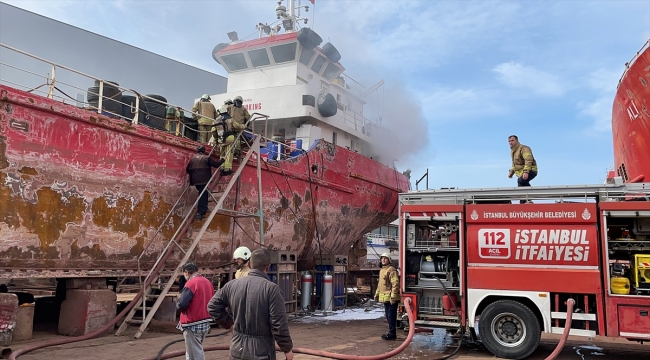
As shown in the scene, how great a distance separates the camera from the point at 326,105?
13906 mm

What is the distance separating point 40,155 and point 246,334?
5.32m

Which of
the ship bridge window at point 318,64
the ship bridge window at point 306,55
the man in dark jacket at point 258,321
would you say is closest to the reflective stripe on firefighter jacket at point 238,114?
the man in dark jacket at point 258,321

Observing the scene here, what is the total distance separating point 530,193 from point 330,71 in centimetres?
1134

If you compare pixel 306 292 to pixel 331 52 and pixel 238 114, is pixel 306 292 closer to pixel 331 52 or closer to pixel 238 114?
pixel 238 114

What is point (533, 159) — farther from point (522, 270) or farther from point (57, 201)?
point (57, 201)

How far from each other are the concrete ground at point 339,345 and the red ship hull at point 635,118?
389cm

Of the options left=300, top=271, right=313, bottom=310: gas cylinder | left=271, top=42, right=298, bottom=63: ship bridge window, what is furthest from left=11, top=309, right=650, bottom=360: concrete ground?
left=271, top=42, right=298, bottom=63: ship bridge window

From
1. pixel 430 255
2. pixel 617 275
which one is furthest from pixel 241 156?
pixel 617 275

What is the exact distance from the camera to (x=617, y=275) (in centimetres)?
633

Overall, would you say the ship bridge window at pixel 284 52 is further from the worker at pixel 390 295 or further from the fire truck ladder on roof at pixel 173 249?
the worker at pixel 390 295

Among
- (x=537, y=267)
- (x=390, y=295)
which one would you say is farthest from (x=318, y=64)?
(x=537, y=267)

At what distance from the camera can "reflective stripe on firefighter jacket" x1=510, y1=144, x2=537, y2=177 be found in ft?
27.3

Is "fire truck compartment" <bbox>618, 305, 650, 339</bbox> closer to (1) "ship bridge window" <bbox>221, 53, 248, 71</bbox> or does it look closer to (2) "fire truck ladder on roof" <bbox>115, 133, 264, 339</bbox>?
(2) "fire truck ladder on roof" <bbox>115, 133, 264, 339</bbox>

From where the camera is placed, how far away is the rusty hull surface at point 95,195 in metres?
6.50
